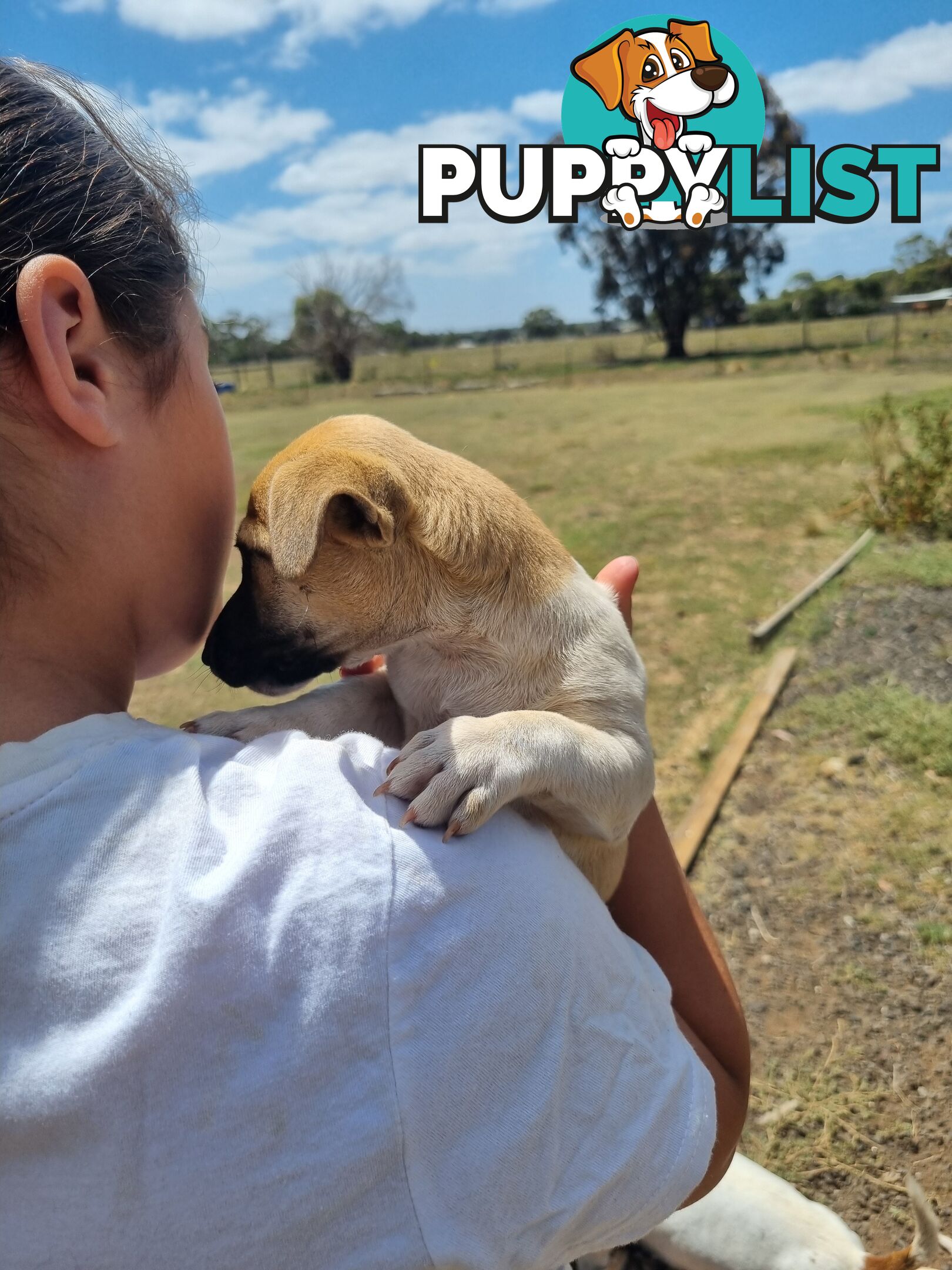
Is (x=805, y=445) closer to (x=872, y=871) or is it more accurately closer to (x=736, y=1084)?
(x=872, y=871)

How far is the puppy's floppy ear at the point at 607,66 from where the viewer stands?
2072 cm

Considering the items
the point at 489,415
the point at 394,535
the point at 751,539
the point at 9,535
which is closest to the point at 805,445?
the point at 751,539

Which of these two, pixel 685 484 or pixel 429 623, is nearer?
pixel 429 623

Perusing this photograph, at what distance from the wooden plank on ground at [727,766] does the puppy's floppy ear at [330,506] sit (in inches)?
110

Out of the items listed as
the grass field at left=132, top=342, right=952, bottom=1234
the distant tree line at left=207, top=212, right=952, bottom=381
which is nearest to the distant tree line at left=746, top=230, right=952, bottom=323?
the distant tree line at left=207, top=212, right=952, bottom=381

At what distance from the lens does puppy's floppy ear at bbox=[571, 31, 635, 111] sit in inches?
816

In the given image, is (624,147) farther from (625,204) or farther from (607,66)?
(625,204)

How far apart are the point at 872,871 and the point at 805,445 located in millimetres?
14197

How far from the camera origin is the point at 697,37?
21.4m

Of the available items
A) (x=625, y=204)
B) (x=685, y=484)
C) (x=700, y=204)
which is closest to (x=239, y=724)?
(x=685, y=484)

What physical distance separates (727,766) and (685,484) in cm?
1016

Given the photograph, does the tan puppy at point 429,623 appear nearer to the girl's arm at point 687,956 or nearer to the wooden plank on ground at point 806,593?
the girl's arm at point 687,956

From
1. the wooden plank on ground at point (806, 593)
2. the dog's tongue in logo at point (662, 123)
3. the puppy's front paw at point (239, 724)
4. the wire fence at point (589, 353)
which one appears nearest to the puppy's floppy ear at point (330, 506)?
the puppy's front paw at point (239, 724)

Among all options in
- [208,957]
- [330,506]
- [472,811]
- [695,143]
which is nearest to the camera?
[208,957]
